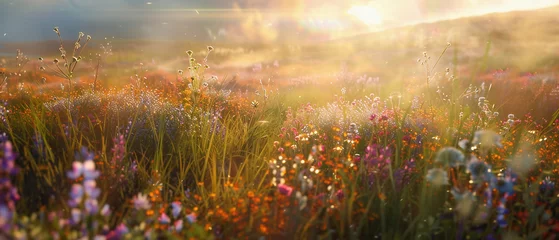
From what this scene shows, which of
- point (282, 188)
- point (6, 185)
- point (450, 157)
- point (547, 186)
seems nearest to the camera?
point (6, 185)

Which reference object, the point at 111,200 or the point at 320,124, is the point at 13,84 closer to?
the point at 320,124

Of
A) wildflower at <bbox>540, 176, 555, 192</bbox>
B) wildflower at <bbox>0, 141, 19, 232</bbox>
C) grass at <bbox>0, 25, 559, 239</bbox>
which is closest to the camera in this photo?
wildflower at <bbox>0, 141, 19, 232</bbox>

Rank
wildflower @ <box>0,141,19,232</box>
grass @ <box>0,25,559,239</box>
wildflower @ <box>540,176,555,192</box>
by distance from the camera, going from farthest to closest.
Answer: wildflower @ <box>540,176,555,192</box> → grass @ <box>0,25,559,239</box> → wildflower @ <box>0,141,19,232</box>

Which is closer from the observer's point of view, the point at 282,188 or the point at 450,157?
the point at 450,157

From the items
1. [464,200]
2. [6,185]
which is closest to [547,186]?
[464,200]

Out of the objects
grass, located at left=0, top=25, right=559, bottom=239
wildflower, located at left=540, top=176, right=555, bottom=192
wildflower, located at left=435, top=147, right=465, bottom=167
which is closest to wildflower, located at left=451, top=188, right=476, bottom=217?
grass, located at left=0, top=25, right=559, bottom=239

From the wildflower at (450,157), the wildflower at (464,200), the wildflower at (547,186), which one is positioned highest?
the wildflower at (450,157)

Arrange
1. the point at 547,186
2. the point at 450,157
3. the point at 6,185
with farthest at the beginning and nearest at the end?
1. the point at 547,186
2. the point at 450,157
3. the point at 6,185

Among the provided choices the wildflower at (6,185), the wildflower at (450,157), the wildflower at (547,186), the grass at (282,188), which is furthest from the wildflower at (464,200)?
the wildflower at (6,185)

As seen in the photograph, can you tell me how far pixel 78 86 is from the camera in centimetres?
1035

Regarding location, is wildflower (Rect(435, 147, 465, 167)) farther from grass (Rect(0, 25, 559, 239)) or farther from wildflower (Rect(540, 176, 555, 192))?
wildflower (Rect(540, 176, 555, 192))

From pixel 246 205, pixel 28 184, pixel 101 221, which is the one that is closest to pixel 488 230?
pixel 246 205

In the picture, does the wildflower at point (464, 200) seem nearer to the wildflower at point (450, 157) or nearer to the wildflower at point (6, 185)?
the wildflower at point (450, 157)

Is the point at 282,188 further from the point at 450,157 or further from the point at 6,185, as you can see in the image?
the point at 6,185
